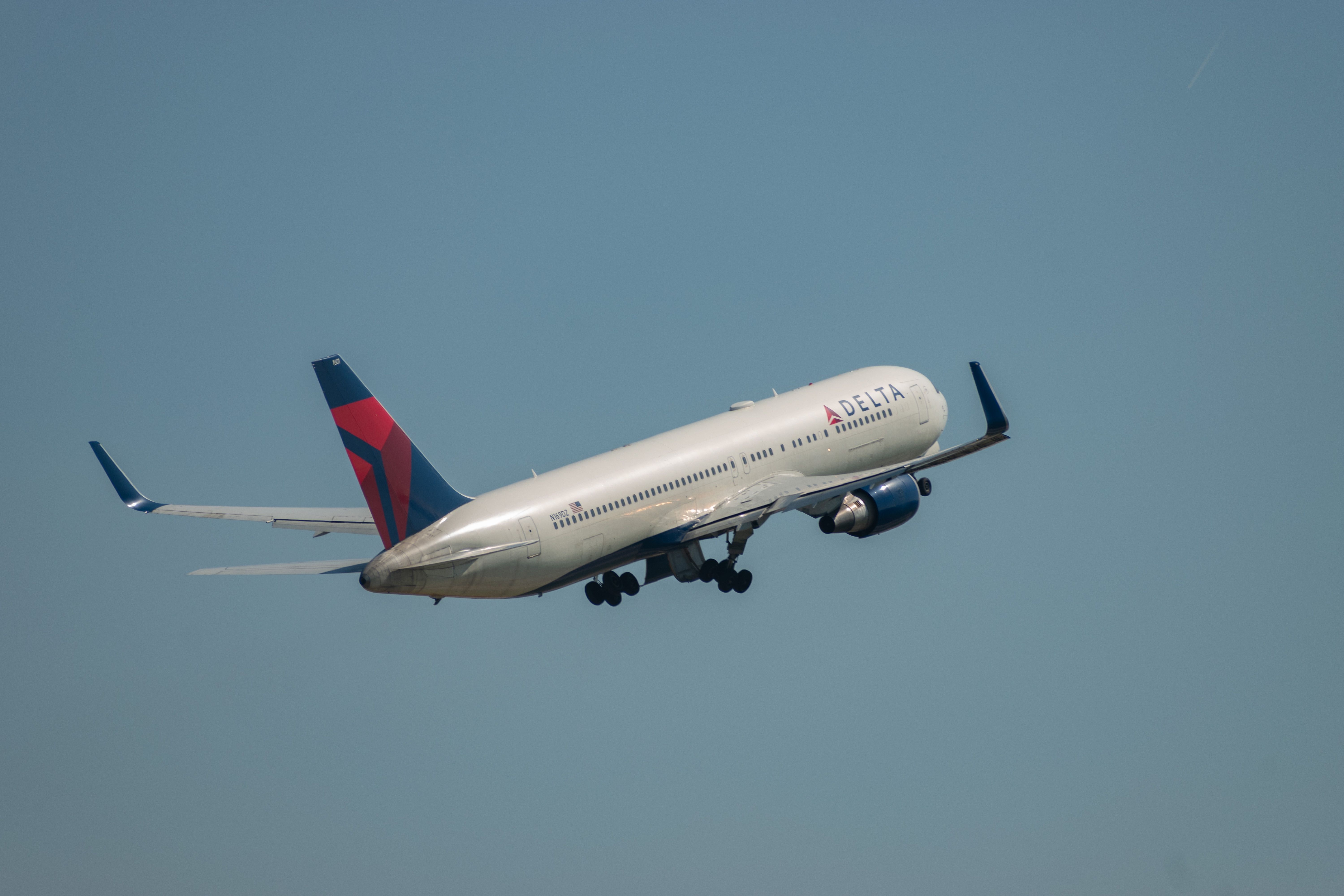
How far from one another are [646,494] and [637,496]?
489 mm

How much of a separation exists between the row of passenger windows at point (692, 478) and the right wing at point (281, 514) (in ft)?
26.7

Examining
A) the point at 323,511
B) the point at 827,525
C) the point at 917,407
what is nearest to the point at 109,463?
the point at 323,511

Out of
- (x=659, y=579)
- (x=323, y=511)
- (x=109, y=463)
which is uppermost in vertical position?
(x=109, y=463)

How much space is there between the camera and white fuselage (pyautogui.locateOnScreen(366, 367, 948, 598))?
5738 centimetres

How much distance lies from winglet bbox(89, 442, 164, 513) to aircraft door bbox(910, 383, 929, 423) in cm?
2790

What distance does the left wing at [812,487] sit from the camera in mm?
58906

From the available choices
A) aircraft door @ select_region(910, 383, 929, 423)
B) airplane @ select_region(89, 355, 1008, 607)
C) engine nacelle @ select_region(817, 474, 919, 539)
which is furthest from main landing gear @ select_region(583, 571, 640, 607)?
aircraft door @ select_region(910, 383, 929, 423)

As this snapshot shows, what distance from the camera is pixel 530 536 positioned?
191 ft

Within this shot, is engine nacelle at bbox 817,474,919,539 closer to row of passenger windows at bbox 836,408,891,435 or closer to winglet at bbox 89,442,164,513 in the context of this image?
row of passenger windows at bbox 836,408,891,435

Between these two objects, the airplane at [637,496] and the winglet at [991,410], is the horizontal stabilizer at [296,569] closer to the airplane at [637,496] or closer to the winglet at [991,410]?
the airplane at [637,496]

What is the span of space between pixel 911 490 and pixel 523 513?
16421 millimetres

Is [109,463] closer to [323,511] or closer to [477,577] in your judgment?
[323,511]

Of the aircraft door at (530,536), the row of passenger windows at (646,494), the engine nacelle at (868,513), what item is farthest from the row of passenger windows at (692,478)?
the engine nacelle at (868,513)

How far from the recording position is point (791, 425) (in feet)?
225
